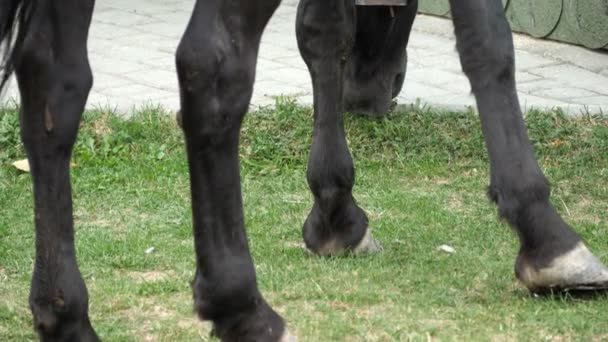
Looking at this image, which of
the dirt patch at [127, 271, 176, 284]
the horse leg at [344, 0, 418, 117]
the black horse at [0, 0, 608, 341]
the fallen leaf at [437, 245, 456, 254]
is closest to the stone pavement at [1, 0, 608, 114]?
the horse leg at [344, 0, 418, 117]

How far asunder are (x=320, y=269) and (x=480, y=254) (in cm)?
60

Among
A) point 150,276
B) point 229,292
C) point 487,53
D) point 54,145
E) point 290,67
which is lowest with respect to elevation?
point 290,67

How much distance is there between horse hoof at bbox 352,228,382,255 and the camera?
15.1 feet

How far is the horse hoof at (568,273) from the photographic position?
373 centimetres

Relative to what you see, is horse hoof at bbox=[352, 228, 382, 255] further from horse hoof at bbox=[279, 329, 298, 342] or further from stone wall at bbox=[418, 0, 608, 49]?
stone wall at bbox=[418, 0, 608, 49]

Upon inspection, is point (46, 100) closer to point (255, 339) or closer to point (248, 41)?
point (248, 41)

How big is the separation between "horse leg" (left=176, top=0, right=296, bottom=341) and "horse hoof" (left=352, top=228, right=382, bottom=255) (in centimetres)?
126

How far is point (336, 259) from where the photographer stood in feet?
15.0

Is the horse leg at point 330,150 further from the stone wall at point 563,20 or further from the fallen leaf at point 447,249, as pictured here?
the stone wall at point 563,20

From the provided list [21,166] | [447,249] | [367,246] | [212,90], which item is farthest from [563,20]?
[212,90]

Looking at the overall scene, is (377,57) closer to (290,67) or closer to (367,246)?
(367,246)

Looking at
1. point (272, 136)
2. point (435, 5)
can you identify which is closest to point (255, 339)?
point (272, 136)

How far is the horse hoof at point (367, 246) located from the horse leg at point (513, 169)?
0.87 meters

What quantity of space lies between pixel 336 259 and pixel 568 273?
1.04m
